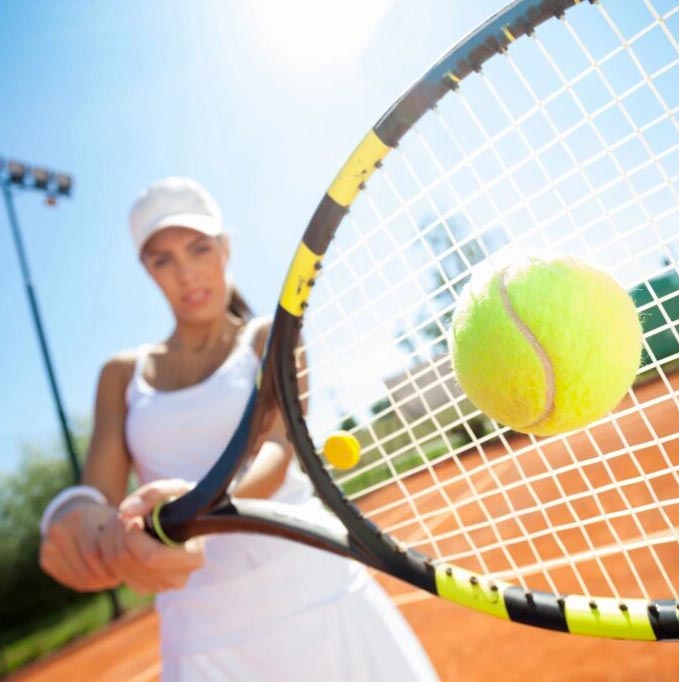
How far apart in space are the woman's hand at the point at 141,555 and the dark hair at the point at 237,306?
53 cm

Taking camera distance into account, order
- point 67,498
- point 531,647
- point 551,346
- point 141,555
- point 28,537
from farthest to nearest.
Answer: point 28,537 → point 531,647 → point 67,498 → point 141,555 → point 551,346

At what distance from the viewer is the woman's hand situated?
1.06 meters

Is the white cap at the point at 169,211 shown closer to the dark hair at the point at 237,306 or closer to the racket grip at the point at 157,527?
the dark hair at the point at 237,306

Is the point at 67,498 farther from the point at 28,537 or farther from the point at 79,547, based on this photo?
the point at 28,537

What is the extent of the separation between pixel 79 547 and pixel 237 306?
2.06 feet

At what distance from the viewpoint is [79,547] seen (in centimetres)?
109

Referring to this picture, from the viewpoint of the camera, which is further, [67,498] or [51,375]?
[51,375]

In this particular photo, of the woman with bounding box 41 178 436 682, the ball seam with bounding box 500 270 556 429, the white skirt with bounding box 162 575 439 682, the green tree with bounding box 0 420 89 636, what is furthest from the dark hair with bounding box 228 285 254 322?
the green tree with bounding box 0 420 89 636

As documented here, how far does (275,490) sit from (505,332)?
1.78 feet

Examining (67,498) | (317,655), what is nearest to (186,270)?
(67,498)

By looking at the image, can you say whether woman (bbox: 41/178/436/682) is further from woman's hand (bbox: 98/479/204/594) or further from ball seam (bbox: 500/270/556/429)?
ball seam (bbox: 500/270/556/429)

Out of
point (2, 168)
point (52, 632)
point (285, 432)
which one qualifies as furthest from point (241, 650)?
point (52, 632)

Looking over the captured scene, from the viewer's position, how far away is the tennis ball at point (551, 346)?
2.93ft

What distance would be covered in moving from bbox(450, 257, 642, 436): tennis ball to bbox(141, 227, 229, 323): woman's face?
23.7 inches
